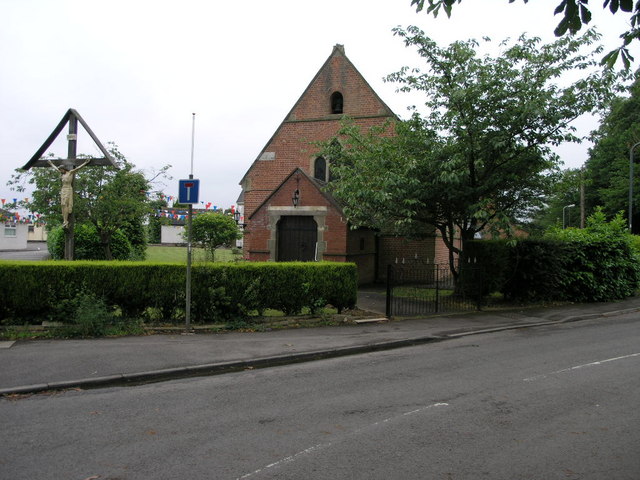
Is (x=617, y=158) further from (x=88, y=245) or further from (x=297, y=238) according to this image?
(x=88, y=245)

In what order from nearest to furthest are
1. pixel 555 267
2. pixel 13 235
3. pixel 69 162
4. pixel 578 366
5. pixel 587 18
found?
pixel 587 18 → pixel 578 366 → pixel 69 162 → pixel 555 267 → pixel 13 235

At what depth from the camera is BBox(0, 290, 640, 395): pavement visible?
6512mm

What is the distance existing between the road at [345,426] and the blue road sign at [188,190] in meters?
3.52

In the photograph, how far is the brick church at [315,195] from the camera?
19.4 meters

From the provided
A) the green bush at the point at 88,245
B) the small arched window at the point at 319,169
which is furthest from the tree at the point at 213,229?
the small arched window at the point at 319,169

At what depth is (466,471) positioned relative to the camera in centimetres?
393

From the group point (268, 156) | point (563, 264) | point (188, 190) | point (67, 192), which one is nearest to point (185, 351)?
point (188, 190)

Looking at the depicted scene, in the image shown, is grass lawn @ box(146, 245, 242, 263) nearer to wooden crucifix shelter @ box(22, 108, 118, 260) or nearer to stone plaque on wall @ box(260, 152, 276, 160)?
wooden crucifix shelter @ box(22, 108, 118, 260)

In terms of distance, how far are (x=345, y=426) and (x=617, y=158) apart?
42.3 meters

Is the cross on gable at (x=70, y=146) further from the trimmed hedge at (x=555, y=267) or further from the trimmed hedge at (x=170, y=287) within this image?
the trimmed hedge at (x=555, y=267)

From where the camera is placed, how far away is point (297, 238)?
20.1m

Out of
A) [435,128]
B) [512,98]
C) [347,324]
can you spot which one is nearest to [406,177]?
[435,128]

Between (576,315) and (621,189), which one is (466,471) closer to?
(576,315)

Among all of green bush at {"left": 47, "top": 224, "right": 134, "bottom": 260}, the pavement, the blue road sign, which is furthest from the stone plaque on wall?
the blue road sign
